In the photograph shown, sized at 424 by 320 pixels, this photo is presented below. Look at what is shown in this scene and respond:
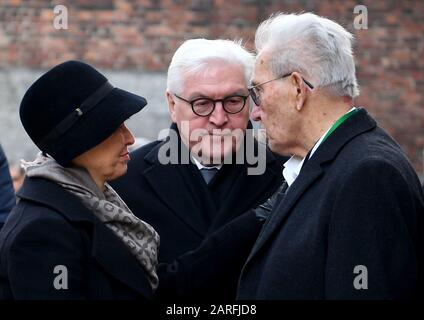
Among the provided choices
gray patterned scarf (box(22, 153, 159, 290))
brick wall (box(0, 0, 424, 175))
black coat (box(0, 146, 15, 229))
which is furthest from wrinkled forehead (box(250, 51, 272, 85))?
brick wall (box(0, 0, 424, 175))

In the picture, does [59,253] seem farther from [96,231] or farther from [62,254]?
[96,231]

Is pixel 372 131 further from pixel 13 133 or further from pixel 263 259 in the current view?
pixel 13 133

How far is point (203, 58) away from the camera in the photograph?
373 cm

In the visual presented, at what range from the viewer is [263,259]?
296 centimetres

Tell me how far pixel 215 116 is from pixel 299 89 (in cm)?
76

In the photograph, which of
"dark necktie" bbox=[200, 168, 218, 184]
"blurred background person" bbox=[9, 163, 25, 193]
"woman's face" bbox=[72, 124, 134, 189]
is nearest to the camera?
"woman's face" bbox=[72, 124, 134, 189]

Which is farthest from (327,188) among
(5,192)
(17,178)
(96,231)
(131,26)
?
(131,26)

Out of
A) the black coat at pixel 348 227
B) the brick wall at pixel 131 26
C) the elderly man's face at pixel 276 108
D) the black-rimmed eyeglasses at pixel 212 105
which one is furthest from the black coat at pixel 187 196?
the brick wall at pixel 131 26

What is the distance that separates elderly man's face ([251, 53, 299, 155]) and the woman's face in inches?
20.2

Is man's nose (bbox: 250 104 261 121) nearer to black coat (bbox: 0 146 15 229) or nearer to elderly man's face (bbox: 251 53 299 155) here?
elderly man's face (bbox: 251 53 299 155)

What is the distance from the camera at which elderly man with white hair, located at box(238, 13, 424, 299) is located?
8.76 feet

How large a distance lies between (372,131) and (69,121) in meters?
1.00

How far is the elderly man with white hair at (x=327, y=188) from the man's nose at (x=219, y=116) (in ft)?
1.61
